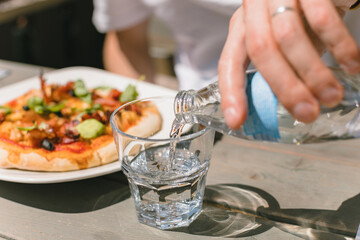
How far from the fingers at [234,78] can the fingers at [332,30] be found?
0.11 meters

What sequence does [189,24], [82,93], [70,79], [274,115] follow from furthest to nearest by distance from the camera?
[189,24] → [70,79] → [82,93] → [274,115]

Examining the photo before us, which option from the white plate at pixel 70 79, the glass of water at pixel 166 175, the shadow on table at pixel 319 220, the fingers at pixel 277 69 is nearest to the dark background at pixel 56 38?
the white plate at pixel 70 79

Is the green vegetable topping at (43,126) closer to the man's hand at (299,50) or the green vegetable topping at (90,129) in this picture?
the green vegetable topping at (90,129)

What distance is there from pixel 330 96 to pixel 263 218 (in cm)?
39

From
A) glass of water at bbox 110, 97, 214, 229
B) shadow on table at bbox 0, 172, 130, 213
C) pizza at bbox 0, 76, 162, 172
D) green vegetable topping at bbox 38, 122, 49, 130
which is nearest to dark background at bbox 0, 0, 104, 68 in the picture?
pizza at bbox 0, 76, 162, 172

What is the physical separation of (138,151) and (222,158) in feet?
1.17

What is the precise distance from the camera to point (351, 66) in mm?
580

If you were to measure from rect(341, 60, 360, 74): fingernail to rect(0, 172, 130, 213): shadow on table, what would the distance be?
57 cm

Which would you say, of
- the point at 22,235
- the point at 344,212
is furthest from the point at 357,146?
the point at 22,235

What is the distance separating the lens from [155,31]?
407 centimetres

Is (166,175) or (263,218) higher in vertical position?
(166,175)

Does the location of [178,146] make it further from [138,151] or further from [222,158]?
[222,158]

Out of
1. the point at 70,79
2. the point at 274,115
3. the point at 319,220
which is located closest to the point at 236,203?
the point at 319,220

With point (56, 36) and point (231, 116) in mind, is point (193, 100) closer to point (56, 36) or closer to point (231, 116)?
point (231, 116)
